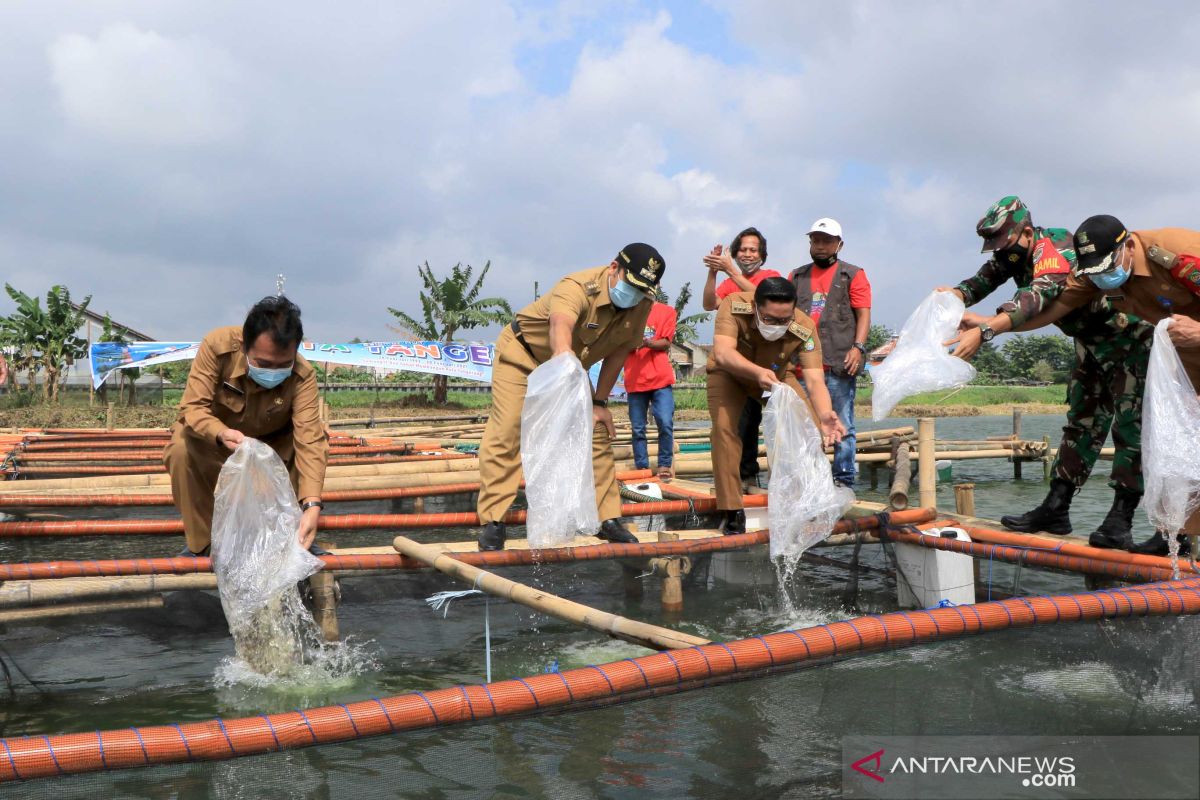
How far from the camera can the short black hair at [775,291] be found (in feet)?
15.0

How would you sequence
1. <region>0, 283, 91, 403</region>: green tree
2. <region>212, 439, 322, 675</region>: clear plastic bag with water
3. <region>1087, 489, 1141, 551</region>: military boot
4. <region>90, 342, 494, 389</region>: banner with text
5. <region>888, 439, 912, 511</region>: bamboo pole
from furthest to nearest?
1. <region>0, 283, 91, 403</region>: green tree
2. <region>90, 342, 494, 389</region>: banner with text
3. <region>888, 439, 912, 511</region>: bamboo pole
4. <region>1087, 489, 1141, 551</region>: military boot
5. <region>212, 439, 322, 675</region>: clear plastic bag with water

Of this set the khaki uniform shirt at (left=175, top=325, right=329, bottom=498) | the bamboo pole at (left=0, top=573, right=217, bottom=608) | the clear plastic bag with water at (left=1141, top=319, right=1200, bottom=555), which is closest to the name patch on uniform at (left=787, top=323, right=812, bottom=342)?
the clear plastic bag with water at (left=1141, top=319, right=1200, bottom=555)

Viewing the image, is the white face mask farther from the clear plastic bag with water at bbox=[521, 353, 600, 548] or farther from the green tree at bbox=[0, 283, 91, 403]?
the green tree at bbox=[0, 283, 91, 403]

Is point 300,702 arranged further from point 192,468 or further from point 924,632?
point 924,632

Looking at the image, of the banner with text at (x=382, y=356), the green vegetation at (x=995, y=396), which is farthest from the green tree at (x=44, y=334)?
the green vegetation at (x=995, y=396)

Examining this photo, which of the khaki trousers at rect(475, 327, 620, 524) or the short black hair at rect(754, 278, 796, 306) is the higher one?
the short black hair at rect(754, 278, 796, 306)

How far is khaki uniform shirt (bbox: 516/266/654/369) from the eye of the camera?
4.46 meters

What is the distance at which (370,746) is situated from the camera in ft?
7.41

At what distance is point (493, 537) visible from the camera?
4328 mm

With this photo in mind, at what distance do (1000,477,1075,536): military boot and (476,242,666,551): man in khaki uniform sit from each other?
6.89ft

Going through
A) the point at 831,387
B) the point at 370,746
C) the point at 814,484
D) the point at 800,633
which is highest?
the point at 831,387

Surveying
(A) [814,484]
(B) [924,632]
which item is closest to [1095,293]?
(A) [814,484]

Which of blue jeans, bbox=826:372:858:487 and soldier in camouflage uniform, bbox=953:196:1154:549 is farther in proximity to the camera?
blue jeans, bbox=826:372:858:487

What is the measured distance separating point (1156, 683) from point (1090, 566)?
110cm
